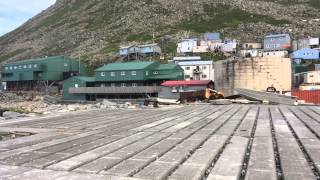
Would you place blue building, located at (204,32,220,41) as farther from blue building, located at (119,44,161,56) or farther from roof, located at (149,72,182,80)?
roof, located at (149,72,182,80)

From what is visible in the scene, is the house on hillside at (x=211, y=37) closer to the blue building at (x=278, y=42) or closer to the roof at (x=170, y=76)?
the blue building at (x=278, y=42)

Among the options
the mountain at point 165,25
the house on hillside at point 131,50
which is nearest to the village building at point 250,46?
the mountain at point 165,25

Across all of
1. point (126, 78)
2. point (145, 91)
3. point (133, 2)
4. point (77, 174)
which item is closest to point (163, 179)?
point (77, 174)

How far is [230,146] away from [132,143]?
267 cm

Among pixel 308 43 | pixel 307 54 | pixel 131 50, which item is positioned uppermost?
pixel 308 43

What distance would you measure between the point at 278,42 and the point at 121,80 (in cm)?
6824

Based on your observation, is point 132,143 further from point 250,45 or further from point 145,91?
point 250,45

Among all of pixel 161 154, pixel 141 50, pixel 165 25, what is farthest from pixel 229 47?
pixel 161 154

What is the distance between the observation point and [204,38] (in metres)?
141

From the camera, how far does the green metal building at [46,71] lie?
353ft

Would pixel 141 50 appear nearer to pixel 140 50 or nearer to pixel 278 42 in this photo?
pixel 140 50

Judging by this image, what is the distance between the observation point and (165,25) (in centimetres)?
16325

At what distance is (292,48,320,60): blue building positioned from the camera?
117m

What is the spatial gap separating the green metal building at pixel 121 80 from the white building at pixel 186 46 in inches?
1813
